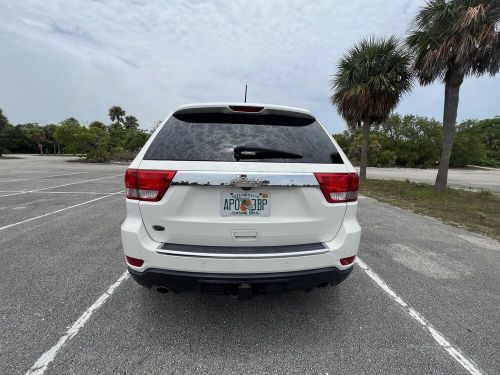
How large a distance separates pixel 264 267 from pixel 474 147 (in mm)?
52883

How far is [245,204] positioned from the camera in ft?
6.75

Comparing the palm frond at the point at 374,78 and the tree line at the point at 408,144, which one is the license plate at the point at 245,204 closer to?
the palm frond at the point at 374,78

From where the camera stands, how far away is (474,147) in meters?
42.4

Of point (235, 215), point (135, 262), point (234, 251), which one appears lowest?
point (135, 262)

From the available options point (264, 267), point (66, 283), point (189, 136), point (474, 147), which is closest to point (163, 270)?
point (264, 267)

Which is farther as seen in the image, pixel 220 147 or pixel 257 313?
pixel 257 313

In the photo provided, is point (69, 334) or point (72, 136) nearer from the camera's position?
point (69, 334)

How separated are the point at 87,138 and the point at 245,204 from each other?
3809 cm

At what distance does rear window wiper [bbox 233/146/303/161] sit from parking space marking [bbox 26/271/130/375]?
6.38 ft

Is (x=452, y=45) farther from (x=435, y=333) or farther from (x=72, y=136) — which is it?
(x=72, y=136)

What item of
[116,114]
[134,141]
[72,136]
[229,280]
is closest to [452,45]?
[229,280]

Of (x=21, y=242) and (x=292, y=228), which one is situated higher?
(x=292, y=228)

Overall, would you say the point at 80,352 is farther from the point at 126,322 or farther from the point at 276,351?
the point at 276,351

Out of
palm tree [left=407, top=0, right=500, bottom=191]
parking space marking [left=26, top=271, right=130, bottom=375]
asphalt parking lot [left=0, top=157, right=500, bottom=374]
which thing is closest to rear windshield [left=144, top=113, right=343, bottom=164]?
asphalt parking lot [left=0, top=157, right=500, bottom=374]
